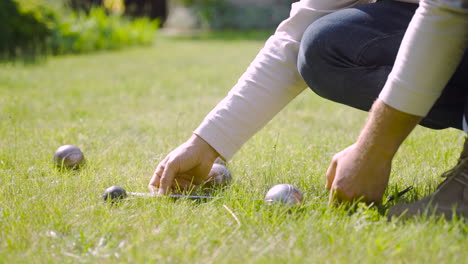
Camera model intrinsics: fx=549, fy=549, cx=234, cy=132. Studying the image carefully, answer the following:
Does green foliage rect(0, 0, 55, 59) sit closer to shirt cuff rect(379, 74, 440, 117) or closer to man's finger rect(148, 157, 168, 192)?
man's finger rect(148, 157, 168, 192)

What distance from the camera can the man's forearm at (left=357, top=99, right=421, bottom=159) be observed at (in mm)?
1868

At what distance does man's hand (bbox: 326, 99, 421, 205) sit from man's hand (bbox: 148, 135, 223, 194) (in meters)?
0.61

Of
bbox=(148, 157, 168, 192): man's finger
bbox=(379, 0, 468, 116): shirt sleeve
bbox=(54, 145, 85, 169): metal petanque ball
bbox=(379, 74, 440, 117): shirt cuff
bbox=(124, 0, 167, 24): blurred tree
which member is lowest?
bbox=(124, 0, 167, 24): blurred tree

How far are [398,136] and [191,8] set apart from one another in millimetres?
21186

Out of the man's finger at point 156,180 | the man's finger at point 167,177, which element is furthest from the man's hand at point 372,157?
the man's finger at point 156,180

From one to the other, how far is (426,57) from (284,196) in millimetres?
755

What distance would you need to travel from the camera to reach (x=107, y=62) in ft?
31.1

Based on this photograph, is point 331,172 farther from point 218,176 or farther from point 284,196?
point 218,176

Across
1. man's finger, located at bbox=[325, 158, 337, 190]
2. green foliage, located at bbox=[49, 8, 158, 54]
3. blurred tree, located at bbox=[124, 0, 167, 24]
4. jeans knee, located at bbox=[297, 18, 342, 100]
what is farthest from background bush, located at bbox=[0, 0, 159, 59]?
blurred tree, located at bbox=[124, 0, 167, 24]

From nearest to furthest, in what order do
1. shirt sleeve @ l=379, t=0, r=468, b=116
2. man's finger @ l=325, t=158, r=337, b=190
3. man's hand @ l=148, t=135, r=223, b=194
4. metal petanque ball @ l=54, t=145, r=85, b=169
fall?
1. shirt sleeve @ l=379, t=0, r=468, b=116
2. man's finger @ l=325, t=158, r=337, b=190
3. man's hand @ l=148, t=135, r=223, b=194
4. metal petanque ball @ l=54, t=145, r=85, b=169

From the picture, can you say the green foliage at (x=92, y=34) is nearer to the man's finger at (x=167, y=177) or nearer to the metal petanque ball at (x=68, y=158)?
the metal petanque ball at (x=68, y=158)

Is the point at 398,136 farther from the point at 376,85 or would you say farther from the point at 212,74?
the point at 212,74

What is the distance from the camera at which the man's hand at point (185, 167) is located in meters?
2.34

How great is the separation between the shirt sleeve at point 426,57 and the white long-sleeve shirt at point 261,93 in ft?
2.02
